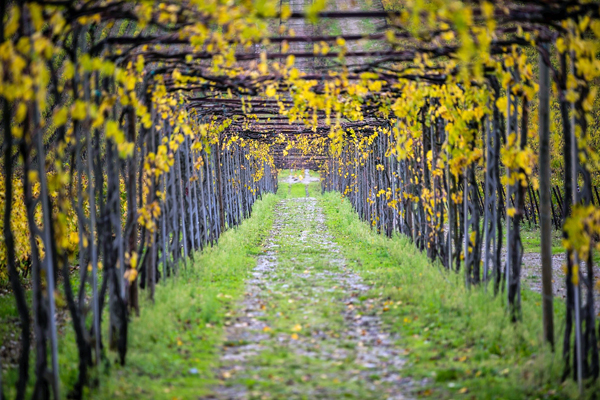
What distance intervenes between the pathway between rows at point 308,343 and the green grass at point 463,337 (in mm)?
238

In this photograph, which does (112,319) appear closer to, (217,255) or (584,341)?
(584,341)

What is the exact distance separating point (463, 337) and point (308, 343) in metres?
1.45

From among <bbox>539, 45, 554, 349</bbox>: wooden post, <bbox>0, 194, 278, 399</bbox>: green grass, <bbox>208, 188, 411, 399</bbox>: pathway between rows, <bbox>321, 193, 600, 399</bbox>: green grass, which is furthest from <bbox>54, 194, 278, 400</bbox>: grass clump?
<bbox>539, 45, 554, 349</bbox>: wooden post

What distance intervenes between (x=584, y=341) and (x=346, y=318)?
2.82 meters

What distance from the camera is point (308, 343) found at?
19.2 ft

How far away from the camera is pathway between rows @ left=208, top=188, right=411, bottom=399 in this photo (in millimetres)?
4664

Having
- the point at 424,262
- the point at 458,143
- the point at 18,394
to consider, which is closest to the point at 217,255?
the point at 424,262

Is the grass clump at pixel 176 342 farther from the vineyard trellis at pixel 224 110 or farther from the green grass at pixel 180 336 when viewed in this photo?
the vineyard trellis at pixel 224 110

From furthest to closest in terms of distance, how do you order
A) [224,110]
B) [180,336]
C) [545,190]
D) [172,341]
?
[224,110] → [180,336] → [172,341] → [545,190]

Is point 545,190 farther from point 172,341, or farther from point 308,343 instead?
point 172,341

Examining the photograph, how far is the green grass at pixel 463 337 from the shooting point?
14.9 ft

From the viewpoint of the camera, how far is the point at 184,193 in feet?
32.5

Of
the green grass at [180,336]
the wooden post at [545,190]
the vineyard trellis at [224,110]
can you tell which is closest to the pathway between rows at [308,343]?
the green grass at [180,336]

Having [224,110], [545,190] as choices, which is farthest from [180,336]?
[224,110]
